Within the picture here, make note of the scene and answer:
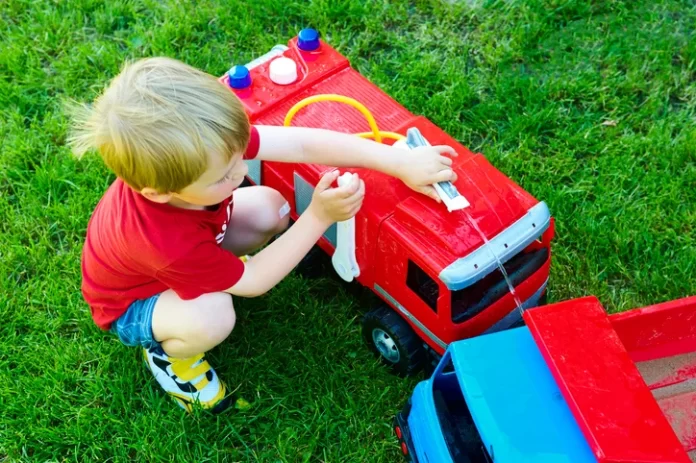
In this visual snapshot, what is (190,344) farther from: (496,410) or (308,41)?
(308,41)

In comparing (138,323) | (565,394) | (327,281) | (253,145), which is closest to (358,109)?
(253,145)

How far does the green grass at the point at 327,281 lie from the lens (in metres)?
1.89

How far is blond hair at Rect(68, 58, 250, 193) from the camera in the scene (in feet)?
4.50

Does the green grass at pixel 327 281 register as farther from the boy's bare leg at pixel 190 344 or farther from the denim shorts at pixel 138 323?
the denim shorts at pixel 138 323

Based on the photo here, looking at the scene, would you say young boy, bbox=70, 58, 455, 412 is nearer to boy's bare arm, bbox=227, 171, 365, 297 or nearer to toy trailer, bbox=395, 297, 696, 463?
boy's bare arm, bbox=227, 171, 365, 297

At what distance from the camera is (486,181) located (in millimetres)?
1741

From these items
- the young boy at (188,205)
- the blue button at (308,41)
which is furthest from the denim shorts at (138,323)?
the blue button at (308,41)

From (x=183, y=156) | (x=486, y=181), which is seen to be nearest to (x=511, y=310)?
(x=486, y=181)

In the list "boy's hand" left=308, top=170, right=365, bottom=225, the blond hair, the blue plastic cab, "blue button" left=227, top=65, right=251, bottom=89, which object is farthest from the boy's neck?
the blue plastic cab

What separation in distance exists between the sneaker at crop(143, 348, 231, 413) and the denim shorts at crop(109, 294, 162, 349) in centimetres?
8

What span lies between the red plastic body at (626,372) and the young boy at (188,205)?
0.42 metres

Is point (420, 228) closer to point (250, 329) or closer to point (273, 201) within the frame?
point (273, 201)

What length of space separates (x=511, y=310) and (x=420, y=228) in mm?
318

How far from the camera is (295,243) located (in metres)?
1.69
